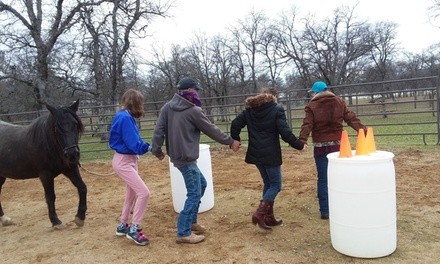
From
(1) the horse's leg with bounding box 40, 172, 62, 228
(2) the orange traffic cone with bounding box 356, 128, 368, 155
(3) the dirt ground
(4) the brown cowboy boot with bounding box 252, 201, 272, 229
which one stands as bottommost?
(3) the dirt ground

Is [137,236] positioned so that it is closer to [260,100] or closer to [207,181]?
[207,181]

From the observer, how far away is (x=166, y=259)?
3.36 metres

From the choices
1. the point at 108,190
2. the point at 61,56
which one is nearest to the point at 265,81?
the point at 61,56

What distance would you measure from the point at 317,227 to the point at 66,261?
101 inches

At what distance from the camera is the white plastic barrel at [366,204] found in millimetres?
2961

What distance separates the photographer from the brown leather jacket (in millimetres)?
3928

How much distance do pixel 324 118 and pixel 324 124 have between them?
0.25 ft

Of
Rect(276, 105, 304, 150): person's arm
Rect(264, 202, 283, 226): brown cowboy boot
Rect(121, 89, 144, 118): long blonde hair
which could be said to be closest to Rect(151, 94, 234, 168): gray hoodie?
Rect(121, 89, 144, 118): long blonde hair

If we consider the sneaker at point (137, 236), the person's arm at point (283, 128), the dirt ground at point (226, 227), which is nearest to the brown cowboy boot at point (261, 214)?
the dirt ground at point (226, 227)

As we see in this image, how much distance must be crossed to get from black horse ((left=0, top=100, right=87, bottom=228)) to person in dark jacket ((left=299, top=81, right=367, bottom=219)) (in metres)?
2.56

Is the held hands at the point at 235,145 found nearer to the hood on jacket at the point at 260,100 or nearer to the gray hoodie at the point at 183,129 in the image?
the gray hoodie at the point at 183,129

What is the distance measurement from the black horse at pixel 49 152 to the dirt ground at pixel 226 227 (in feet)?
1.50

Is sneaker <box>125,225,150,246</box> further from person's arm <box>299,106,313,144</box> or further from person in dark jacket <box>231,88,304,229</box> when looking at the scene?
person's arm <box>299,106,313,144</box>

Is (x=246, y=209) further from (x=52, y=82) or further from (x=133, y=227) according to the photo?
(x=52, y=82)
